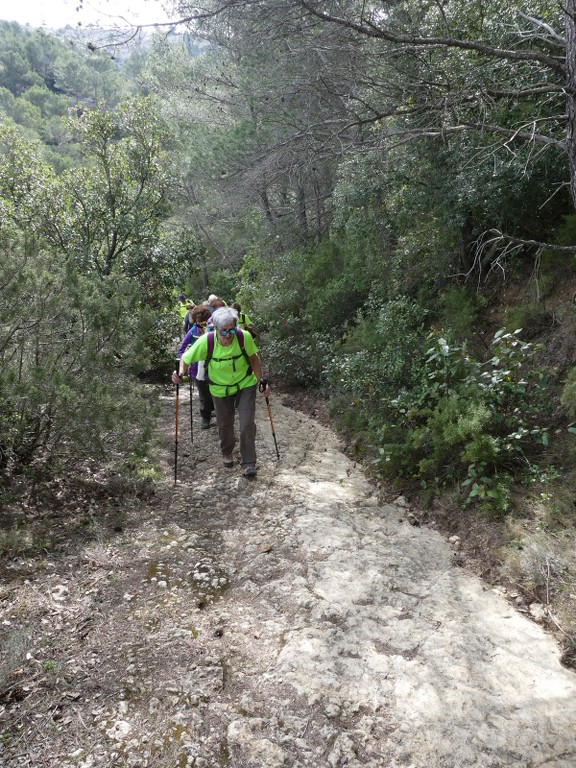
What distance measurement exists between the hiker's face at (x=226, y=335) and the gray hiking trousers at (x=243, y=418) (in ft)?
2.27

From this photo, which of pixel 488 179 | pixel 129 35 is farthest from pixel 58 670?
Result: pixel 488 179

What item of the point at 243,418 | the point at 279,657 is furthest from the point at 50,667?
the point at 243,418

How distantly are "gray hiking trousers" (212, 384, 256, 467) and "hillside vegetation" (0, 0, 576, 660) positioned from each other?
1.08 m

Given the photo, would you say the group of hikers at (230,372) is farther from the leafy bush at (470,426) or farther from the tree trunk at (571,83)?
the tree trunk at (571,83)

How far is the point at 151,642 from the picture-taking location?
3457 millimetres

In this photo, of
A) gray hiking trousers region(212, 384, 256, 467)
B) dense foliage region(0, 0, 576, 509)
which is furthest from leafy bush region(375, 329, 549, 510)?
gray hiking trousers region(212, 384, 256, 467)

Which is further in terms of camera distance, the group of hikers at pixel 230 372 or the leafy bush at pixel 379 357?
the leafy bush at pixel 379 357

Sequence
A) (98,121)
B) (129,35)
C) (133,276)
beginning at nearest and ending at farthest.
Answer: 1. (129,35)
2. (98,121)
3. (133,276)

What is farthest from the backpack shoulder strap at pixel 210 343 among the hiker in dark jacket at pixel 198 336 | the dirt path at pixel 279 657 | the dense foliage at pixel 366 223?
the dirt path at pixel 279 657

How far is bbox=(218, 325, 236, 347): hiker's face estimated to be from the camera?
5871 millimetres

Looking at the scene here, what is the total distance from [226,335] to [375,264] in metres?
4.91

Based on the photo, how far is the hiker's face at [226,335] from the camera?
19.3ft

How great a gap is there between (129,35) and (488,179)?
196 inches

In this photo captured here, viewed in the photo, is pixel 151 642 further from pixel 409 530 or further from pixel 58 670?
pixel 409 530
